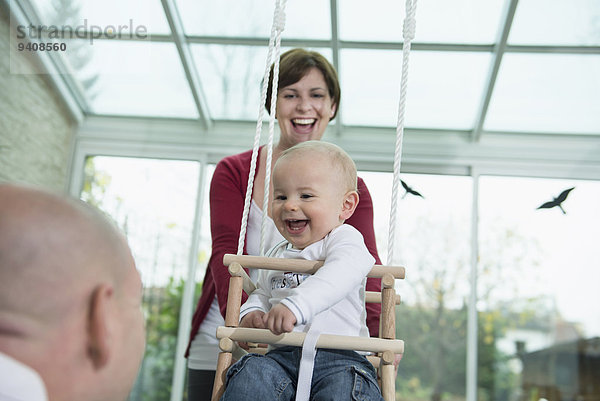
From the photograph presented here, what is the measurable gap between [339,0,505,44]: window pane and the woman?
2.11m

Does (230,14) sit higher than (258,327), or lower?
higher

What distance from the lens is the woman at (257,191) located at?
1.88 metres

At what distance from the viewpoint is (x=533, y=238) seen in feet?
15.6

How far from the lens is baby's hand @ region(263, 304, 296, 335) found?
1096 mm

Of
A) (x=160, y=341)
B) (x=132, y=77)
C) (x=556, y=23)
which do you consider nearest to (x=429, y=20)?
(x=556, y=23)

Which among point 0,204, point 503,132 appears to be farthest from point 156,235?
point 0,204

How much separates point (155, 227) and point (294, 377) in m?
3.76

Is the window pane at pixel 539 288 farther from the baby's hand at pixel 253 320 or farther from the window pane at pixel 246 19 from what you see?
the baby's hand at pixel 253 320

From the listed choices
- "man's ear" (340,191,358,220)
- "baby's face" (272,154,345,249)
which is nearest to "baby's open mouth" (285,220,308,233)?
"baby's face" (272,154,345,249)

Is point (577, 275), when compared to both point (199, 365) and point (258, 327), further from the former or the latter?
point (258, 327)

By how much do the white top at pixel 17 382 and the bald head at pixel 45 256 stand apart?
3 cm

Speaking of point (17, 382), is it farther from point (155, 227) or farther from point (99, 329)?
point (155, 227)

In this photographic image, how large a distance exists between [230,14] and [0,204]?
13.0 ft

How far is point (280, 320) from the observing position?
110cm
